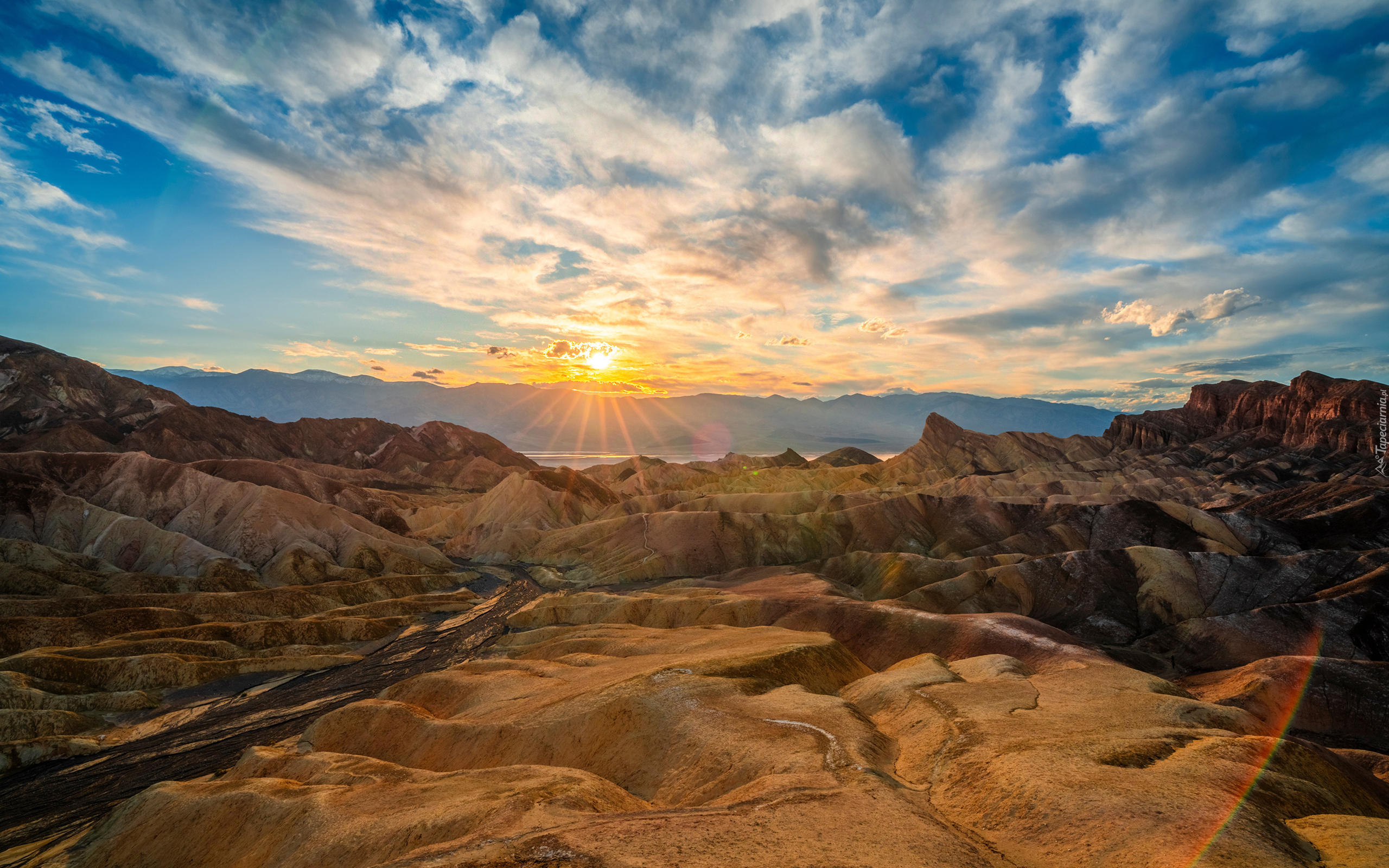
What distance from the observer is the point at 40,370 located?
163750 millimetres

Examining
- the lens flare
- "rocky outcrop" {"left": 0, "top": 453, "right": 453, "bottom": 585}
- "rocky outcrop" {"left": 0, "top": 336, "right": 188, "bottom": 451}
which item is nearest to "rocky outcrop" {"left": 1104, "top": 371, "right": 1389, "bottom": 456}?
the lens flare

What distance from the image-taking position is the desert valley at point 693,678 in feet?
69.1

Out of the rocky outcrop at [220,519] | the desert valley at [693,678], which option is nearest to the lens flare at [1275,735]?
the desert valley at [693,678]

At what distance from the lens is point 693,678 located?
124ft

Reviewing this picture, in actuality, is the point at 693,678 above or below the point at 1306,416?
below

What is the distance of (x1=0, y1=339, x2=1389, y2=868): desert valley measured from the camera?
21062 mm

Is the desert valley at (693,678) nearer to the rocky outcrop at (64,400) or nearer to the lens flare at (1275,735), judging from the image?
the lens flare at (1275,735)

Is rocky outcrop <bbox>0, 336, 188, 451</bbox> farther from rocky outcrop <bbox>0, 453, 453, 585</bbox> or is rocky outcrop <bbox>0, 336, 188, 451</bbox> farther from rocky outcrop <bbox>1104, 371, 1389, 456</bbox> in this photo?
rocky outcrop <bbox>1104, 371, 1389, 456</bbox>

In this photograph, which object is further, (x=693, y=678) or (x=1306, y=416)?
(x=1306, y=416)

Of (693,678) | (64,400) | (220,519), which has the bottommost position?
(220,519)

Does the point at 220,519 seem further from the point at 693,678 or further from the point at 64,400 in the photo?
the point at 64,400

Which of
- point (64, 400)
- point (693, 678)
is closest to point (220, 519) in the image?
point (693, 678)

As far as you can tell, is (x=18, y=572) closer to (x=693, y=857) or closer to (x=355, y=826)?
(x=355, y=826)

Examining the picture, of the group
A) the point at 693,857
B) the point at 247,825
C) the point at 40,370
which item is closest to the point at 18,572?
the point at 247,825
